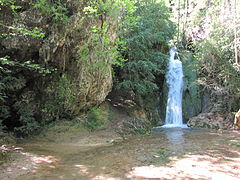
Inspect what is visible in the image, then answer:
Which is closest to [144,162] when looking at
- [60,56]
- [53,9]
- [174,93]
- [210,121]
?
[60,56]

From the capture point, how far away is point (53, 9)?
7305 millimetres

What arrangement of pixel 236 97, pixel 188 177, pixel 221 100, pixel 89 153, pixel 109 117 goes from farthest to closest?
pixel 221 100 < pixel 236 97 < pixel 109 117 < pixel 89 153 < pixel 188 177

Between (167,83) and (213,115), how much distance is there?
394 cm

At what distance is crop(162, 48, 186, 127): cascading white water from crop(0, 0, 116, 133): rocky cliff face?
5730 mm

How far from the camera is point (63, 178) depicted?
14.2ft

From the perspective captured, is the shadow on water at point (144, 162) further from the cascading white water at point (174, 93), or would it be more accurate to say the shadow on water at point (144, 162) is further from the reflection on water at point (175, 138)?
the cascading white water at point (174, 93)

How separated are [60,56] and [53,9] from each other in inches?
78.4

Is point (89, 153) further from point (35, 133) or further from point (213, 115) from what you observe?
point (213, 115)

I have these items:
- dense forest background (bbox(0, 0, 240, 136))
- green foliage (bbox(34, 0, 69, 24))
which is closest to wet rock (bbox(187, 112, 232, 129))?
dense forest background (bbox(0, 0, 240, 136))

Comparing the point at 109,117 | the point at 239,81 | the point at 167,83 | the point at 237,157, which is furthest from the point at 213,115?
the point at 237,157

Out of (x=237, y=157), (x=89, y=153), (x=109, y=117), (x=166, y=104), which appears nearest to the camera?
(x=237, y=157)

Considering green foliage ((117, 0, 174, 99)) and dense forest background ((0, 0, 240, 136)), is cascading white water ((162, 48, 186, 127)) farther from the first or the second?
green foliage ((117, 0, 174, 99))

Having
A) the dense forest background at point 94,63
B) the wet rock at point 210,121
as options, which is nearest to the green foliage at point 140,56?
the dense forest background at point 94,63

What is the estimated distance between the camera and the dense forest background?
741 centimetres
